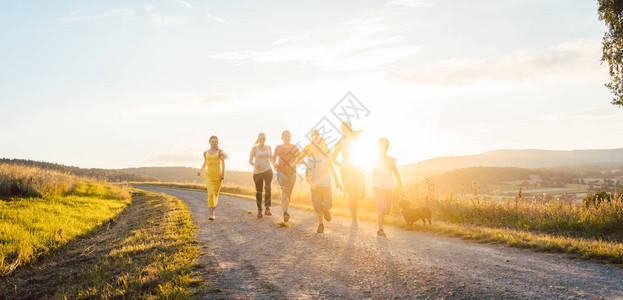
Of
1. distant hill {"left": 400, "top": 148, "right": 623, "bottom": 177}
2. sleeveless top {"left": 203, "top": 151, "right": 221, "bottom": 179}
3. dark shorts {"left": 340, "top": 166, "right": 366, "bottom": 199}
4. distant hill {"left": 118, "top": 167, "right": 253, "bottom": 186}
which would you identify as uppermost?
distant hill {"left": 400, "top": 148, "right": 623, "bottom": 177}

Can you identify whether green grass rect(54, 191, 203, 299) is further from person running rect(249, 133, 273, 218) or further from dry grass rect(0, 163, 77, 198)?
dry grass rect(0, 163, 77, 198)

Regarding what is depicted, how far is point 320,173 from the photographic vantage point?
903 cm

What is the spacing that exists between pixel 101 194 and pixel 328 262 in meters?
20.9

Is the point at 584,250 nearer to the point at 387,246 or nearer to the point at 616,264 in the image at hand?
the point at 616,264

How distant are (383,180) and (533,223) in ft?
18.9

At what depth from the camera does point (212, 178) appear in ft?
37.1

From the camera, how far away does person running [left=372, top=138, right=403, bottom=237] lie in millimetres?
8742

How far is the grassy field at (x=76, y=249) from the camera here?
5.07m

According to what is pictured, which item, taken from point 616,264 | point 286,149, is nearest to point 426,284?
point 616,264

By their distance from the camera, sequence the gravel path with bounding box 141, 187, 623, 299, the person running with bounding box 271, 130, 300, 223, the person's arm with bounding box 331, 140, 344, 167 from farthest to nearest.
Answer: the person running with bounding box 271, 130, 300, 223 → the person's arm with bounding box 331, 140, 344, 167 → the gravel path with bounding box 141, 187, 623, 299

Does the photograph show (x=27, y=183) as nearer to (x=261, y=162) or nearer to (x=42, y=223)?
(x=42, y=223)

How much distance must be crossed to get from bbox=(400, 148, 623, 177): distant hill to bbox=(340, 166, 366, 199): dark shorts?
351 feet

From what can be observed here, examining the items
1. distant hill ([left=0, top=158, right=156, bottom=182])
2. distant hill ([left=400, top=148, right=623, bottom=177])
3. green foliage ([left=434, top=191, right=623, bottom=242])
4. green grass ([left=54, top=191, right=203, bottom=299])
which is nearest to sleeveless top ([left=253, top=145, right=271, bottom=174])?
green grass ([left=54, top=191, right=203, bottom=299])

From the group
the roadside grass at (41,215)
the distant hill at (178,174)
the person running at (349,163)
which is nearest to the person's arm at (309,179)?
the person running at (349,163)
